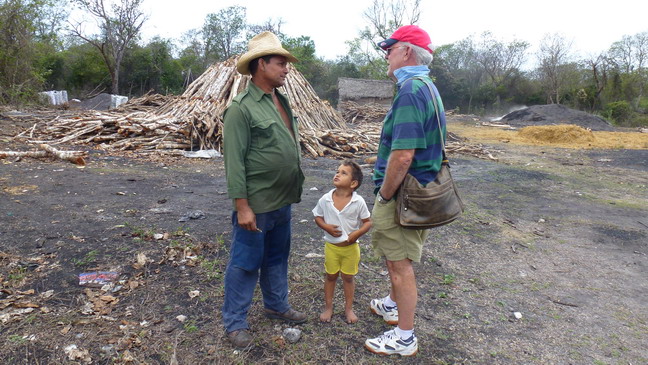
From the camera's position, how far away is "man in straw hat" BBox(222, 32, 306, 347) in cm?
239

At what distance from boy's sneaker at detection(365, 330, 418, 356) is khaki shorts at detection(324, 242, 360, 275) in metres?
0.47

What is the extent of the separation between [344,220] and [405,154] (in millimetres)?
680

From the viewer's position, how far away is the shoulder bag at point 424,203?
2400 millimetres

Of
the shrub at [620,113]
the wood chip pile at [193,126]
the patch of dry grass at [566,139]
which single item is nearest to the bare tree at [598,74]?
the shrub at [620,113]

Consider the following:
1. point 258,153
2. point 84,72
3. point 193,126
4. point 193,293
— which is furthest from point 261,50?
point 84,72

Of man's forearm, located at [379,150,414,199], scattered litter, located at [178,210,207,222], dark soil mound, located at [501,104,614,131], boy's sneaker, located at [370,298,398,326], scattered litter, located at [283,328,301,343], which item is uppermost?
dark soil mound, located at [501,104,614,131]

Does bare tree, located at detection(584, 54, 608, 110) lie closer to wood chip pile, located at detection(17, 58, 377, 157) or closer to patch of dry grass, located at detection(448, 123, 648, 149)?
patch of dry grass, located at detection(448, 123, 648, 149)

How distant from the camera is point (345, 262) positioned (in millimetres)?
2842

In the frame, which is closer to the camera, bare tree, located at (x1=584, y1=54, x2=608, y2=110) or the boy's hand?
the boy's hand

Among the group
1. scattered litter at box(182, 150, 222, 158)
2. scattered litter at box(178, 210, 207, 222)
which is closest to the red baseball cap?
scattered litter at box(178, 210, 207, 222)

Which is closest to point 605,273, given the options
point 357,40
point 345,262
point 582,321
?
point 582,321

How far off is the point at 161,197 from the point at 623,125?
32127 mm

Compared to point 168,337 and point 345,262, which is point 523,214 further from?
point 168,337

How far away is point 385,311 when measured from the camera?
10.1 ft
